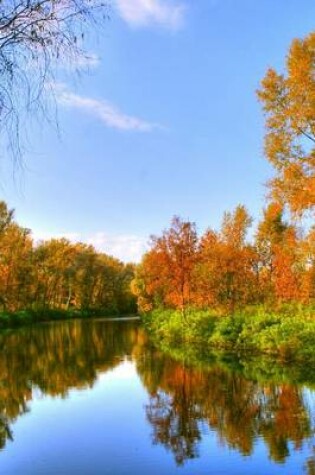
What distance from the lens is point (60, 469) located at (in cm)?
1064

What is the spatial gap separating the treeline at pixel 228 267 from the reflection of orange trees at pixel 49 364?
5.97 m

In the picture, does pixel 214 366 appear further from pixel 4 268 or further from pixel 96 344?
pixel 4 268

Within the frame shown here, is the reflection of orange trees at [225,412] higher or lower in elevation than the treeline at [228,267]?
lower

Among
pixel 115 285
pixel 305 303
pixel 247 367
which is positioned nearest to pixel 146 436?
pixel 247 367

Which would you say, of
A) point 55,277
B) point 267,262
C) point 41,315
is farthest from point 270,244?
point 55,277

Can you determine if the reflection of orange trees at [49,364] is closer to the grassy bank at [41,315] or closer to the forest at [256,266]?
the forest at [256,266]

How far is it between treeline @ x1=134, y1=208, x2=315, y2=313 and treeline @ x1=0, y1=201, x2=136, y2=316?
94.2ft

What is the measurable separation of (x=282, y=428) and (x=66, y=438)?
533 centimetres

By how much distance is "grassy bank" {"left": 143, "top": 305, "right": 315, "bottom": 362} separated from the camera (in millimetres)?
22781

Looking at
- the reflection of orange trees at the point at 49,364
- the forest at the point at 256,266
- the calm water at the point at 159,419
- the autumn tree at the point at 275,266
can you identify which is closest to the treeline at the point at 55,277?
the forest at the point at 256,266

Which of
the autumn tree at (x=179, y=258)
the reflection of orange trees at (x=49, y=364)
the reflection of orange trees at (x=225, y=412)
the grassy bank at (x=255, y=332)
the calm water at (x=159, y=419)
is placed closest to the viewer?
the calm water at (x=159, y=419)

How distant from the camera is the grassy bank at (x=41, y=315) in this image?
61.0 m

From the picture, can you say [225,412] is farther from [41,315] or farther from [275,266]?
[41,315]

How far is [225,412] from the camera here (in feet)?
49.0
